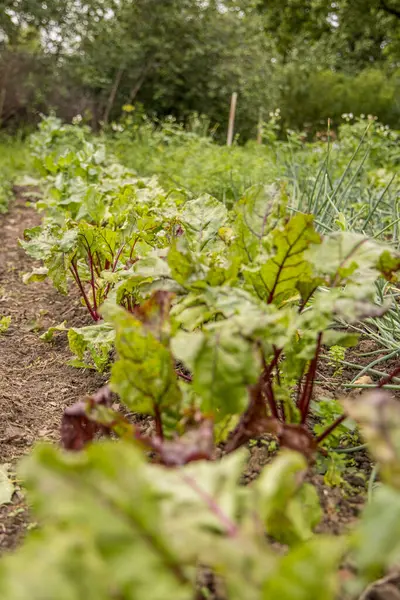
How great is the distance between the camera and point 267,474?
0.86m

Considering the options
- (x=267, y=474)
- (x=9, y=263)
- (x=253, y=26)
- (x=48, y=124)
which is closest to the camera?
(x=267, y=474)

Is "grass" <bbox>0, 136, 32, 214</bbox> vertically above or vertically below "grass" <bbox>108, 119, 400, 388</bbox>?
below

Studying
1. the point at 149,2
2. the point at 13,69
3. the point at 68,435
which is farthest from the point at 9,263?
the point at 149,2

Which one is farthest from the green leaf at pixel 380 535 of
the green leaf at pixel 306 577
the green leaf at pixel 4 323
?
the green leaf at pixel 4 323

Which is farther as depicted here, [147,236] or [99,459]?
[147,236]


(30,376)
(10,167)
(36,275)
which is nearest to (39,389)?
(30,376)

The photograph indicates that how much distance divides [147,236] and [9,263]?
2.06 m

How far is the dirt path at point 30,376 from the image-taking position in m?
1.89

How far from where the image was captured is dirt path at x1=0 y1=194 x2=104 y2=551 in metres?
1.89

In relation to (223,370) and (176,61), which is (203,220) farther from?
(176,61)

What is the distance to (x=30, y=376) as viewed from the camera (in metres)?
2.43

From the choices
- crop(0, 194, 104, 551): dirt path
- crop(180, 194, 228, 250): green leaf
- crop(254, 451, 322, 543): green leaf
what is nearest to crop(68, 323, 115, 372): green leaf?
crop(0, 194, 104, 551): dirt path

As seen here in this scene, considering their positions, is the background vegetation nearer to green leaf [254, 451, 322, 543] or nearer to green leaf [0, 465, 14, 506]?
green leaf [0, 465, 14, 506]

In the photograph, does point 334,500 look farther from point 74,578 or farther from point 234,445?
point 74,578
